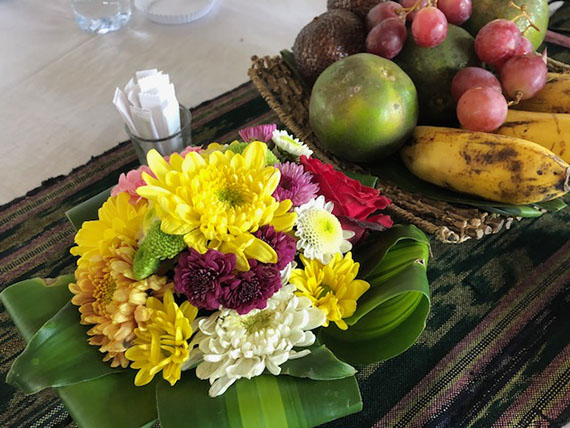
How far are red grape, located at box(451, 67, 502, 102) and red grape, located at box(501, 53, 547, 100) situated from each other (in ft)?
0.05

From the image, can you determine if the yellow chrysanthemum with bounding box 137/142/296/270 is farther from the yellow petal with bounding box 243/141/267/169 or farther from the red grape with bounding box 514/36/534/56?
the red grape with bounding box 514/36/534/56

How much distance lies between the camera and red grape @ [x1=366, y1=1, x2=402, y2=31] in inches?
23.2

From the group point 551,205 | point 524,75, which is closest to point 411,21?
point 524,75

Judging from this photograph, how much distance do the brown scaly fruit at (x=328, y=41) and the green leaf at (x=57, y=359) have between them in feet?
1.39

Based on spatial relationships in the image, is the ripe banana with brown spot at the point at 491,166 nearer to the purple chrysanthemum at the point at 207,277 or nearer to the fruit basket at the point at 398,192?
the fruit basket at the point at 398,192

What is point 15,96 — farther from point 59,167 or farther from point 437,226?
point 437,226

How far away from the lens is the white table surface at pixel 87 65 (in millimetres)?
709

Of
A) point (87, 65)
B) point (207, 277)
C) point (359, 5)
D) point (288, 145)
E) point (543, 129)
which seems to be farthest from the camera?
point (87, 65)

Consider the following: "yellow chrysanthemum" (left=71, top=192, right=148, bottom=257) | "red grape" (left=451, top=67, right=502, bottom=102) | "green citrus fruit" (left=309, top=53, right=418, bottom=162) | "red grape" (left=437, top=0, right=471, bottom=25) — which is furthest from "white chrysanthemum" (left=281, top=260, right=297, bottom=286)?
"red grape" (left=437, top=0, right=471, bottom=25)

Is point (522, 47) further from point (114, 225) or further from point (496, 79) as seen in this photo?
point (114, 225)

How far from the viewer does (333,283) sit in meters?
0.35

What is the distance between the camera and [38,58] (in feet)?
2.82

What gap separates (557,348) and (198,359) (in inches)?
14.7

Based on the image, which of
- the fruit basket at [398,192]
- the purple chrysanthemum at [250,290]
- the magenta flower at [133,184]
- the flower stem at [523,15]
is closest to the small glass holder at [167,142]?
the fruit basket at [398,192]
